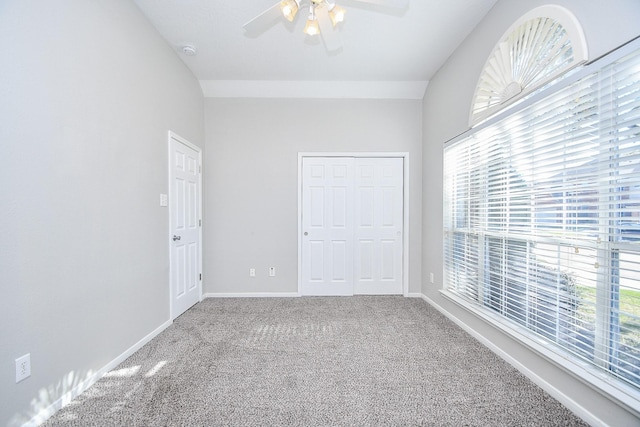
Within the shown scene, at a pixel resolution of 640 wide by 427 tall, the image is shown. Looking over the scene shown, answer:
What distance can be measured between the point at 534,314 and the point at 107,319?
3.01 meters

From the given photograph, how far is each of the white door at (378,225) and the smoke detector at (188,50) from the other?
2.31 meters

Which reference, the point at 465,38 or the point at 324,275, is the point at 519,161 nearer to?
the point at 465,38

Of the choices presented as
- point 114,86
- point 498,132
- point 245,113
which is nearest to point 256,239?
point 245,113

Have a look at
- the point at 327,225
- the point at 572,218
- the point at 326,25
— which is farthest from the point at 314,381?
the point at 326,25

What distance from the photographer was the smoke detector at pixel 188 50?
8.82 ft

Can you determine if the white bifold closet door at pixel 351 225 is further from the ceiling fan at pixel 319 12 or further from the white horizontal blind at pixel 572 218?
the ceiling fan at pixel 319 12

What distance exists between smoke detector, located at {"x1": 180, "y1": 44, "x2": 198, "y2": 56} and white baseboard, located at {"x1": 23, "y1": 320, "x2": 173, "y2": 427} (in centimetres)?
285

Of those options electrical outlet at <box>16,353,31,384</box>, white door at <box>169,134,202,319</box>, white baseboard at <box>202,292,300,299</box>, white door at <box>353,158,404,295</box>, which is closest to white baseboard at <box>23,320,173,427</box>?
electrical outlet at <box>16,353,31,384</box>

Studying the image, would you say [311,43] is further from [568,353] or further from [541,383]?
[541,383]

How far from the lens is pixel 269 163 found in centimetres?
356

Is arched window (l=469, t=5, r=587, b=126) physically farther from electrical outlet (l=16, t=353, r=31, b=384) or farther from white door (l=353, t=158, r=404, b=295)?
electrical outlet (l=16, t=353, r=31, b=384)

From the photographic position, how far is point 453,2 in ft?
6.93

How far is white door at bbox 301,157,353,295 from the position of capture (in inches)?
141

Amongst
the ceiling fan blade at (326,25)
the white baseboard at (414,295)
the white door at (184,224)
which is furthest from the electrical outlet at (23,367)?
the white baseboard at (414,295)
